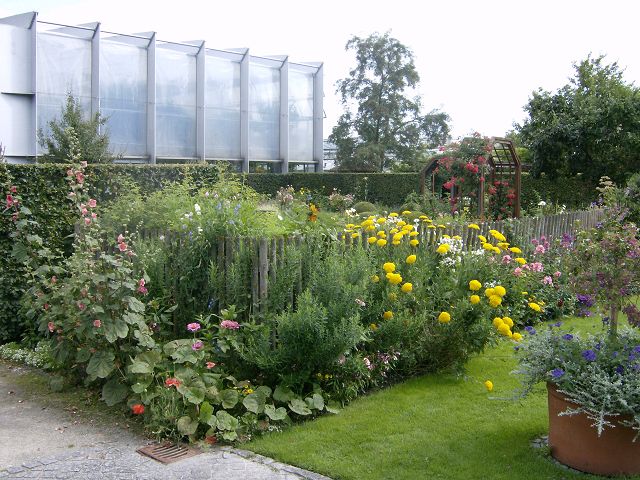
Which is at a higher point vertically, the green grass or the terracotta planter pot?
the terracotta planter pot

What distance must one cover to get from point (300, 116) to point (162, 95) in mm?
6512

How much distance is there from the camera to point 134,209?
721cm

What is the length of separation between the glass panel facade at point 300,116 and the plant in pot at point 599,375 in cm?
2377

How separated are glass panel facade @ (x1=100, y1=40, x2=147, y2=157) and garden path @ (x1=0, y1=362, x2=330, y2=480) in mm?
18119

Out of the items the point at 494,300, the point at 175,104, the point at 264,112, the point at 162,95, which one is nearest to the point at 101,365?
the point at 494,300

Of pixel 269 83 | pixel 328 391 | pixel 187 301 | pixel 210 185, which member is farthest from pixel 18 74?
pixel 328 391

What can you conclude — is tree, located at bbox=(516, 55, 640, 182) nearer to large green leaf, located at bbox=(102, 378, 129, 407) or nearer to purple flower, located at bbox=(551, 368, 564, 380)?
purple flower, located at bbox=(551, 368, 564, 380)

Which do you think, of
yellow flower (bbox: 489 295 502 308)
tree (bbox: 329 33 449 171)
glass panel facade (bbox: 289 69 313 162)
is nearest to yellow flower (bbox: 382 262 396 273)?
yellow flower (bbox: 489 295 502 308)

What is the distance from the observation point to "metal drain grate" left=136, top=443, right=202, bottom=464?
13.6 ft

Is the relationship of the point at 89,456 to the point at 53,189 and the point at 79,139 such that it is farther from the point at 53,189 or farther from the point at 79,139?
the point at 79,139

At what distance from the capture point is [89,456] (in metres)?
4.20

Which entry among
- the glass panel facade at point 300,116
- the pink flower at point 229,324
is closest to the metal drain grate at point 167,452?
the pink flower at point 229,324

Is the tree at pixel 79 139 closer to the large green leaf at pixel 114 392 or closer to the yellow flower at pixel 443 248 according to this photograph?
the yellow flower at pixel 443 248

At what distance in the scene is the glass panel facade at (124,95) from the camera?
22.1 m
